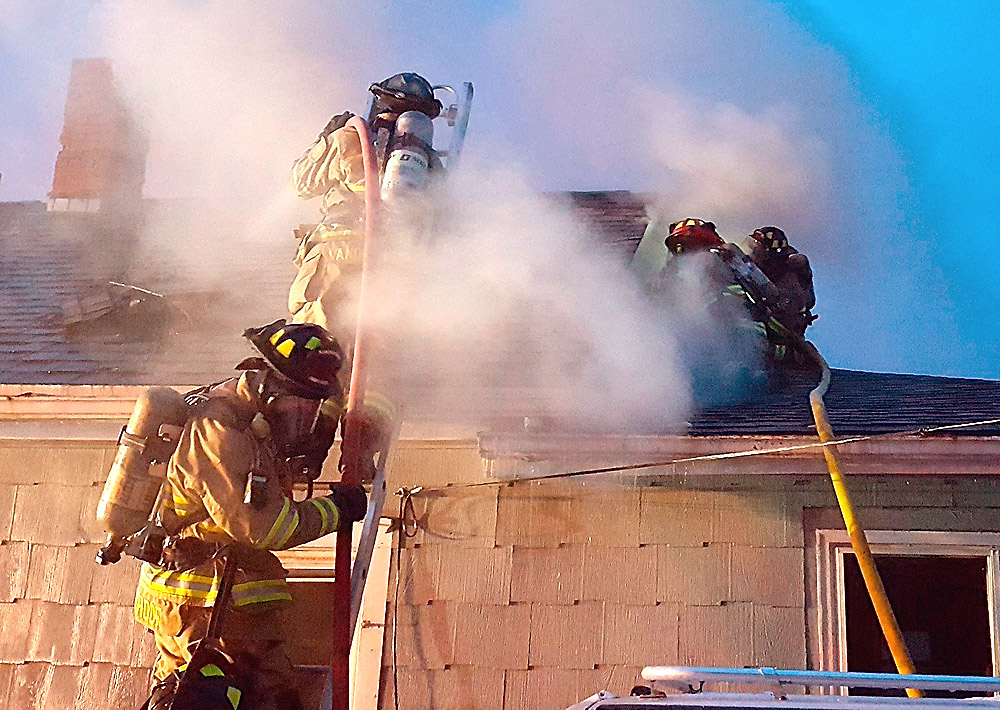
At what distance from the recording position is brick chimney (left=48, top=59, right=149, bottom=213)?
10555mm

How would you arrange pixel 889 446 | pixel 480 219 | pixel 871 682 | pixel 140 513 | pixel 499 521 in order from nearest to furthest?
pixel 871 682 → pixel 140 513 → pixel 889 446 → pixel 499 521 → pixel 480 219

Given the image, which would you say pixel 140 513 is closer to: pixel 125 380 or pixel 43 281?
pixel 125 380

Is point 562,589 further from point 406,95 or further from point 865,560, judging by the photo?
point 406,95

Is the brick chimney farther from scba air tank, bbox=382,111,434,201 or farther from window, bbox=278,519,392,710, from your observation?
window, bbox=278,519,392,710

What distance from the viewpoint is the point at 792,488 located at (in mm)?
5320

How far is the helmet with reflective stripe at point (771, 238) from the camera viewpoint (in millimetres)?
7785

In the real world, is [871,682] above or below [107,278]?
below

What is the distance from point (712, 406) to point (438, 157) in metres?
2.12

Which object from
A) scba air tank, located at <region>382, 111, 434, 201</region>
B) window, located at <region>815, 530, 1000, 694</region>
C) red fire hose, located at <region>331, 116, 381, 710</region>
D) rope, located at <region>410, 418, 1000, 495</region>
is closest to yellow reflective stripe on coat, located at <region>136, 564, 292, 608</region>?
red fire hose, located at <region>331, 116, 381, 710</region>

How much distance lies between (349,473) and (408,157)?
6.72 ft

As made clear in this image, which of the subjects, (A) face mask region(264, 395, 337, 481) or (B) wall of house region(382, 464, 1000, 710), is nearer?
(A) face mask region(264, 395, 337, 481)

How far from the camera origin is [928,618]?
25.5 feet

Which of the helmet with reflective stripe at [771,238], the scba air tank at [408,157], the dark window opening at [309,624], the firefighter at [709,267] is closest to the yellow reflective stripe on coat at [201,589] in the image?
the dark window opening at [309,624]

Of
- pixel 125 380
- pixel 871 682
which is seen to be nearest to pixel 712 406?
pixel 871 682
